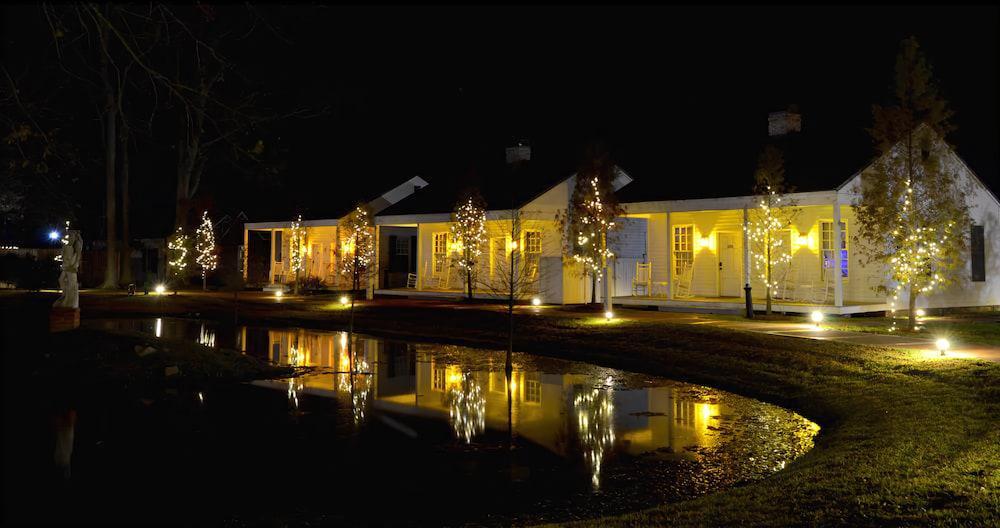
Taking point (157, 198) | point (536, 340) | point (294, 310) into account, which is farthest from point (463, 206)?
point (157, 198)

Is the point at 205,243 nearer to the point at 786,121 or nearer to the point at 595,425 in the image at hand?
the point at 786,121

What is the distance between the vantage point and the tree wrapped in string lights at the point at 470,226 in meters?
29.2

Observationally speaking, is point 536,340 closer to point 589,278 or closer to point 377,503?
point 589,278

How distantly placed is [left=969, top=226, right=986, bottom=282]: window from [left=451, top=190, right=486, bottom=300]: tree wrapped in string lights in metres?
15.6

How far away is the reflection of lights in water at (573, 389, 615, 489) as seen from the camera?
27.6 feet

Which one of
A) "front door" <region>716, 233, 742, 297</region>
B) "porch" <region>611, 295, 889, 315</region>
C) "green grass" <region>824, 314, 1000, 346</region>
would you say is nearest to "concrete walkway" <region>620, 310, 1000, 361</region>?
"green grass" <region>824, 314, 1000, 346</region>

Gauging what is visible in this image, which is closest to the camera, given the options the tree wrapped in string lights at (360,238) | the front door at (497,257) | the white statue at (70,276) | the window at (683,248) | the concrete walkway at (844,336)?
the concrete walkway at (844,336)

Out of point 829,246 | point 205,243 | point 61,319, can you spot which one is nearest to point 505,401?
point 61,319

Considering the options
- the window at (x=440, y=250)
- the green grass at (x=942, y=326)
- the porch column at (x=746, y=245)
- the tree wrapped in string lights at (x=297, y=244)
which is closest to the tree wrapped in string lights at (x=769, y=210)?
the porch column at (x=746, y=245)

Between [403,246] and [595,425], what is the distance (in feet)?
94.9

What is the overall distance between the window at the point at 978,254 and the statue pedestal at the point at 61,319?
2431cm

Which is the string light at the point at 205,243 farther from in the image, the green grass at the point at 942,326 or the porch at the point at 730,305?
the green grass at the point at 942,326

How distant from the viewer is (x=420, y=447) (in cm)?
893

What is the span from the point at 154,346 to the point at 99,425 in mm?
4540
